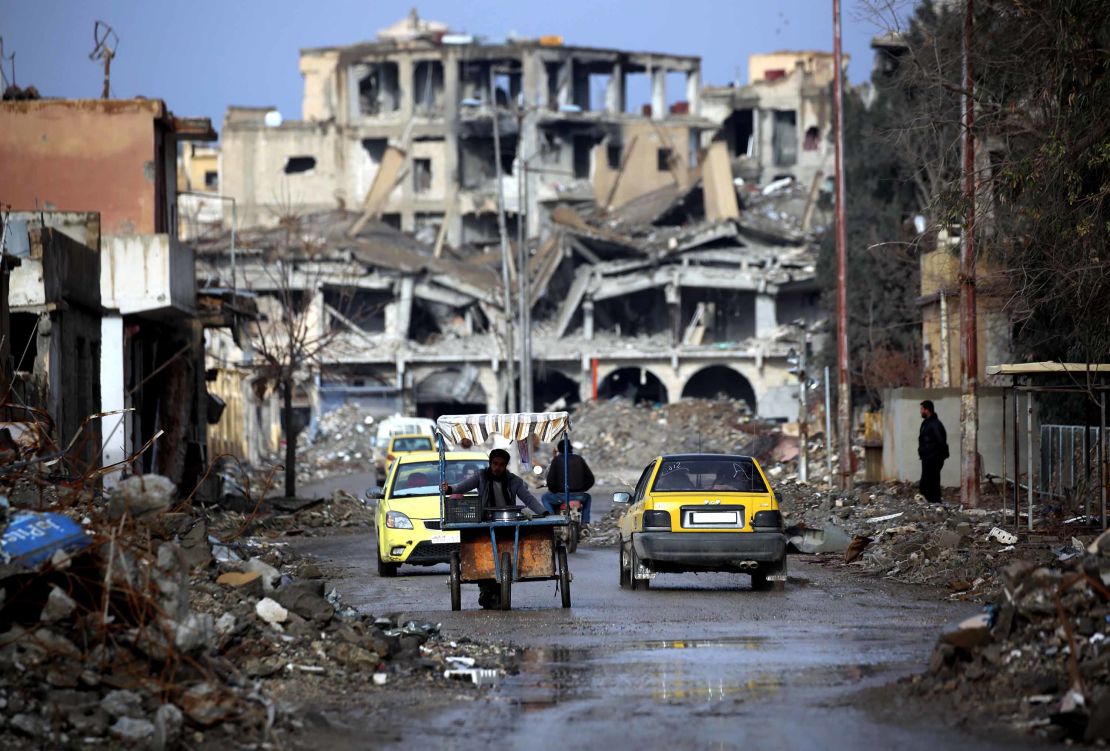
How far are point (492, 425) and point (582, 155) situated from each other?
252ft

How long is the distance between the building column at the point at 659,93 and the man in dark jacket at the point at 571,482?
70.4 m

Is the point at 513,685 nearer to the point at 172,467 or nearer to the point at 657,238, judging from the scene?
the point at 172,467

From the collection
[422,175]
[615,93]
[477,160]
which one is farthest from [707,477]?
[615,93]

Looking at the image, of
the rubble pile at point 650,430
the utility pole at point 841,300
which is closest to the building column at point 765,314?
the rubble pile at point 650,430

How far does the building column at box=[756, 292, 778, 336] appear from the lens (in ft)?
253

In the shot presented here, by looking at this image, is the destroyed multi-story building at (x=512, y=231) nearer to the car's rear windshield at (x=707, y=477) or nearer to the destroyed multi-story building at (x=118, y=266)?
the destroyed multi-story building at (x=118, y=266)

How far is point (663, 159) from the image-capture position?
93.7 metres

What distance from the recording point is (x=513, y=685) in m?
10.5

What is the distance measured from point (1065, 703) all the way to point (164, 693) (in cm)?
472

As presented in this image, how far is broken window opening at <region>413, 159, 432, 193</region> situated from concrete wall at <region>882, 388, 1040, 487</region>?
59.9 metres

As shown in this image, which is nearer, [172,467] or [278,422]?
[172,467]

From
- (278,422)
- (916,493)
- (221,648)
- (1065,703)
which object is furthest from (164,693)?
(278,422)

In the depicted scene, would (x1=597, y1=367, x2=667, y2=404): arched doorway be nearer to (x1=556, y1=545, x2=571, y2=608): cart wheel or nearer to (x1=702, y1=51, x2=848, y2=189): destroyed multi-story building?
(x1=702, y1=51, x2=848, y2=189): destroyed multi-story building

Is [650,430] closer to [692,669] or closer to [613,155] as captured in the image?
[613,155]
